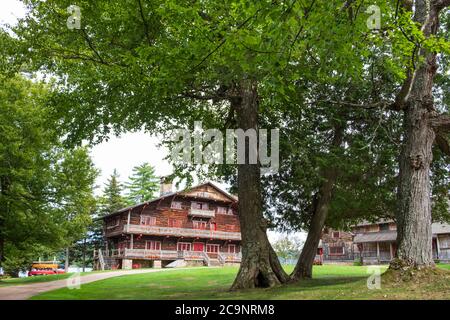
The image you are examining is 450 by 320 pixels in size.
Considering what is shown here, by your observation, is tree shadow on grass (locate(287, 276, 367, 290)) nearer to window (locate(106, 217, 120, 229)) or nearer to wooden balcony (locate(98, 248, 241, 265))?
wooden balcony (locate(98, 248, 241, 265))

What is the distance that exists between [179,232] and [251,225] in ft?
121

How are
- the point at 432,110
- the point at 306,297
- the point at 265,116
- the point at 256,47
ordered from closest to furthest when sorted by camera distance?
1. the point at 256,47
2. the point at 306,297
3. the point at 432,110
4. the point at 265,116

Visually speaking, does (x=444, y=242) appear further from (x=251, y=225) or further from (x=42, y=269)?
(x=42, y=269)

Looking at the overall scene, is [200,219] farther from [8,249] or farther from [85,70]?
[85,70]

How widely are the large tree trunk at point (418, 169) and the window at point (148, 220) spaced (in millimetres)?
42053

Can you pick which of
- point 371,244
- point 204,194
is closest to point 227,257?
point 204,194

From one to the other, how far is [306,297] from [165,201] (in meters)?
43.6

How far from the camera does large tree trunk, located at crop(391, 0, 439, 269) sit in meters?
10.3

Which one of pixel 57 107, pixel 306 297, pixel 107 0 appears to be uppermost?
pixel 107 0

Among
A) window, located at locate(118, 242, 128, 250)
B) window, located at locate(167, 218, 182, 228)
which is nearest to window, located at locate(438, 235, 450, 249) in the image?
window, located at locate(167, 218, 182, 228)

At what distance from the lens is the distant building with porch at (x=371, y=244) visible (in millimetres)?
45719

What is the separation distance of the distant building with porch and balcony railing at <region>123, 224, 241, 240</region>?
14.6 m
